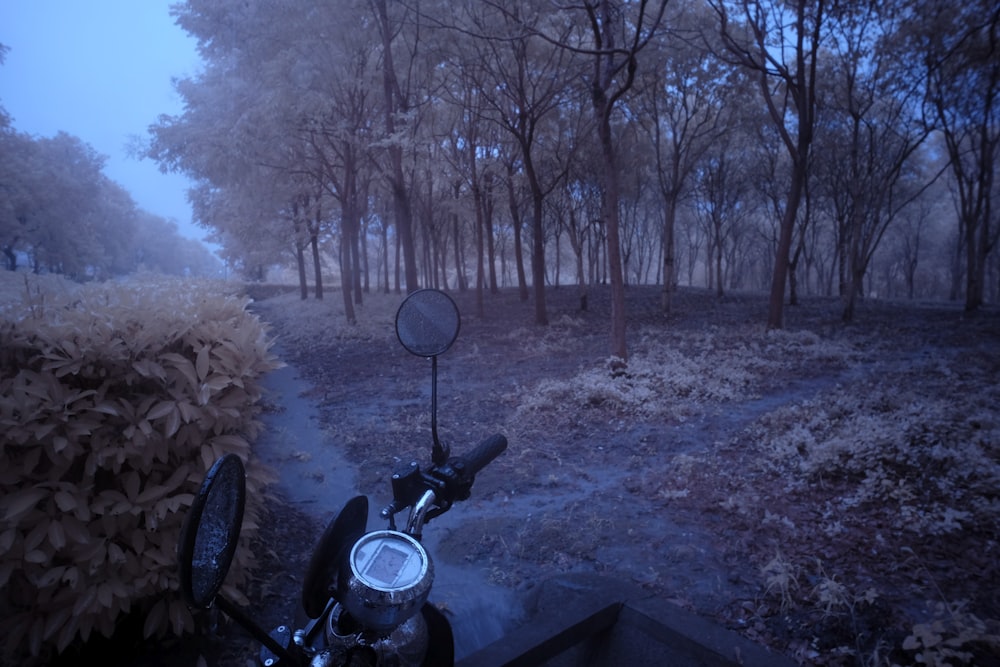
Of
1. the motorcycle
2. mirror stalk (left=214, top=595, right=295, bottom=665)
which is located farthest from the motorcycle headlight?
mirror stalk (left=214, top=595, right=295, bottom=665)

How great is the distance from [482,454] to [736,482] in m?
3.89

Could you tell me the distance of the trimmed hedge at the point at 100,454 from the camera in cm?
247

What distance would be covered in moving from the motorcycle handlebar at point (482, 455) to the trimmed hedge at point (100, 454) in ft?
5.16

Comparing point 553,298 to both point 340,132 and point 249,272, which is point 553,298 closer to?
point 340,132

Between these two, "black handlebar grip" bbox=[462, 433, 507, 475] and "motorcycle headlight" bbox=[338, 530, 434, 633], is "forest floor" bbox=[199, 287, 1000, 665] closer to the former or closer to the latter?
"black handlebar grip" bbox=[462, 433, 507, 475]

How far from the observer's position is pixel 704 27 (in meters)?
13.8

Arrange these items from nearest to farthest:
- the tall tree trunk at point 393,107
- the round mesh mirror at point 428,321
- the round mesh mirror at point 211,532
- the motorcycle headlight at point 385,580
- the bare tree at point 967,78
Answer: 1. the round mesh mirror at point 211,532
2. the motorcycle headlight at point 385,580
3. the round mesh mirror at point 428,321
4. the bare tree at point 967,78
5. the tall tree trunk at point 393,107

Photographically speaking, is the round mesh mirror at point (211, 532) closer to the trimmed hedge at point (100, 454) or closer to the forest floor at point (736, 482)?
the trimmed hedge at point (100, 454)

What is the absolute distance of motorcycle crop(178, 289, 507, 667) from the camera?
127cm

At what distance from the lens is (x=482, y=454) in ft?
7.05

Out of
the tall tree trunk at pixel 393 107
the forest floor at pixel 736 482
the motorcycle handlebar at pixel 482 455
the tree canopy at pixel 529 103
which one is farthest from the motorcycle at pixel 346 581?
the tall tree trunk at pixel 393 107

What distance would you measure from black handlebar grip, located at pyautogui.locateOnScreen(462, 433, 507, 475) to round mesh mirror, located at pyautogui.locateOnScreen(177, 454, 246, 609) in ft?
2.65

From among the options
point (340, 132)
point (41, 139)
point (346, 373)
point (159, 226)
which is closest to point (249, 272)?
point (340, 132)

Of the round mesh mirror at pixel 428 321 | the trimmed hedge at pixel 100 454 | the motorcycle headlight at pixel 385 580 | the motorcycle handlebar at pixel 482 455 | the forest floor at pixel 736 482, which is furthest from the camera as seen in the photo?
the forest floor at pixel 736 482
